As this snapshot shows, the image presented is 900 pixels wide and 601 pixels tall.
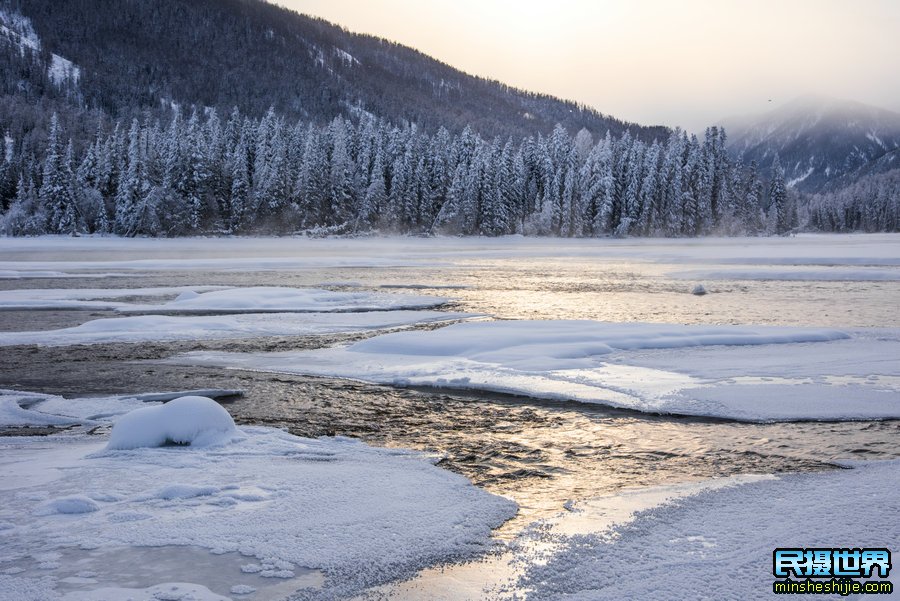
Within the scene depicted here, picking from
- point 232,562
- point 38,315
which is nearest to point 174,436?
point 232,562

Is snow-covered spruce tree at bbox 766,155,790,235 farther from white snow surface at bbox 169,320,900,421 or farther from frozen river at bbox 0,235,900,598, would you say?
white snow surface at bbox 169,320,900,421

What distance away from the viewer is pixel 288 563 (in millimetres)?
4590

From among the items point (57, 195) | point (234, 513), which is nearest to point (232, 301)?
point (234, 513)

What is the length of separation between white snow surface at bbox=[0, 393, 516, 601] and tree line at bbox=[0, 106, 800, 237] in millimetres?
71441

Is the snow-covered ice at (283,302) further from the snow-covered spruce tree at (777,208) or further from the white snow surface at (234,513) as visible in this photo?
the snow-covered spruce tree at (777,208)

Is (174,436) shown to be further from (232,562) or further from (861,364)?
(861,364)

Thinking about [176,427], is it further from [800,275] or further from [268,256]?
[268,256]

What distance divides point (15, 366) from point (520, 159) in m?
81.1

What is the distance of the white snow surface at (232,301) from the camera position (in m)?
19.9

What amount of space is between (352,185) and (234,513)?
79.5 m

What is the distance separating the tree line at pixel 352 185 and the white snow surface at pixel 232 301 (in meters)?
52.8

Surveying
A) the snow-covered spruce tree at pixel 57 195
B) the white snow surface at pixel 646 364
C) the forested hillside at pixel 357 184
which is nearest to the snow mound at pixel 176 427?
the white snow surface at pixel 646 364

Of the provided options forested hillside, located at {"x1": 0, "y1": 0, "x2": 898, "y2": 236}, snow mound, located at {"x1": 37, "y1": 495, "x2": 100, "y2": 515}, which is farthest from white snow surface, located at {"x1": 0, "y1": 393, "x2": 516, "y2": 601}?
forested hillside, located at {"x1": 0, "y1": 0, "x2": 898, "y2": 236}

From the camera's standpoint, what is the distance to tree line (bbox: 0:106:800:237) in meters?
73.9
